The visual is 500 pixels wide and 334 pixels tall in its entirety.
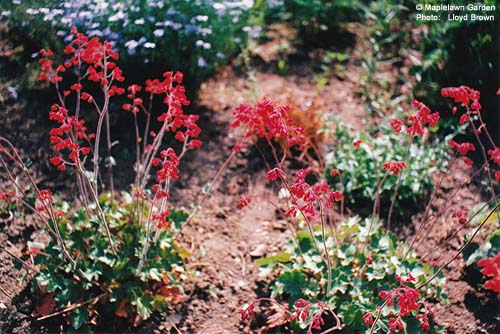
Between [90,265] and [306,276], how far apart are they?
130cm

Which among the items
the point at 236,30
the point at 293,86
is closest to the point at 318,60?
the point at 293,86

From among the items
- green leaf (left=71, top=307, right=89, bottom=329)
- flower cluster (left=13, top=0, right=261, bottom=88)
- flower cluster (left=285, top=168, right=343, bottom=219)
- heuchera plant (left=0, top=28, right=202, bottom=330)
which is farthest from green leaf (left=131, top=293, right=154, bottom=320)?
flower cluster (left=13, top=0, right=261, bottom=88)

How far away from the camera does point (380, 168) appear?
13.3 ft

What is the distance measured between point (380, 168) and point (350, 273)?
3.67 ft

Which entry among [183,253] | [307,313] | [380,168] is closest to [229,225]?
[183,253]

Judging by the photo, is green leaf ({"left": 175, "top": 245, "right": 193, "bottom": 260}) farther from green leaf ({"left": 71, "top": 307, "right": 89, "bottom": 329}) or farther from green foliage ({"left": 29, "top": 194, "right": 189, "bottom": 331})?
green leaf ({"left": 71, "top": 307, "right": 89, "bottom": 329})

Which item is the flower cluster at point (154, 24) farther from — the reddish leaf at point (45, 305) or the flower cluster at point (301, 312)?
the flower cluster at point (301, 312)

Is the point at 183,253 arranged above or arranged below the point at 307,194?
below

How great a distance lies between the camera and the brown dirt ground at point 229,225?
3283 millimetres

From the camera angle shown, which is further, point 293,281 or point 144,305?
point 293,281

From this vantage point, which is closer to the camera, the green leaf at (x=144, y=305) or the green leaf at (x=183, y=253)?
the green leaf at (x=144, y=305)

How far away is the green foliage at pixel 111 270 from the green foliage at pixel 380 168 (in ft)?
4.46

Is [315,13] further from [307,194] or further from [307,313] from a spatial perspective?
[307,313]

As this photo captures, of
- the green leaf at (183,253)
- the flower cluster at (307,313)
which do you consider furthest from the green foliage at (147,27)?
the flower cluster at (307,313)
